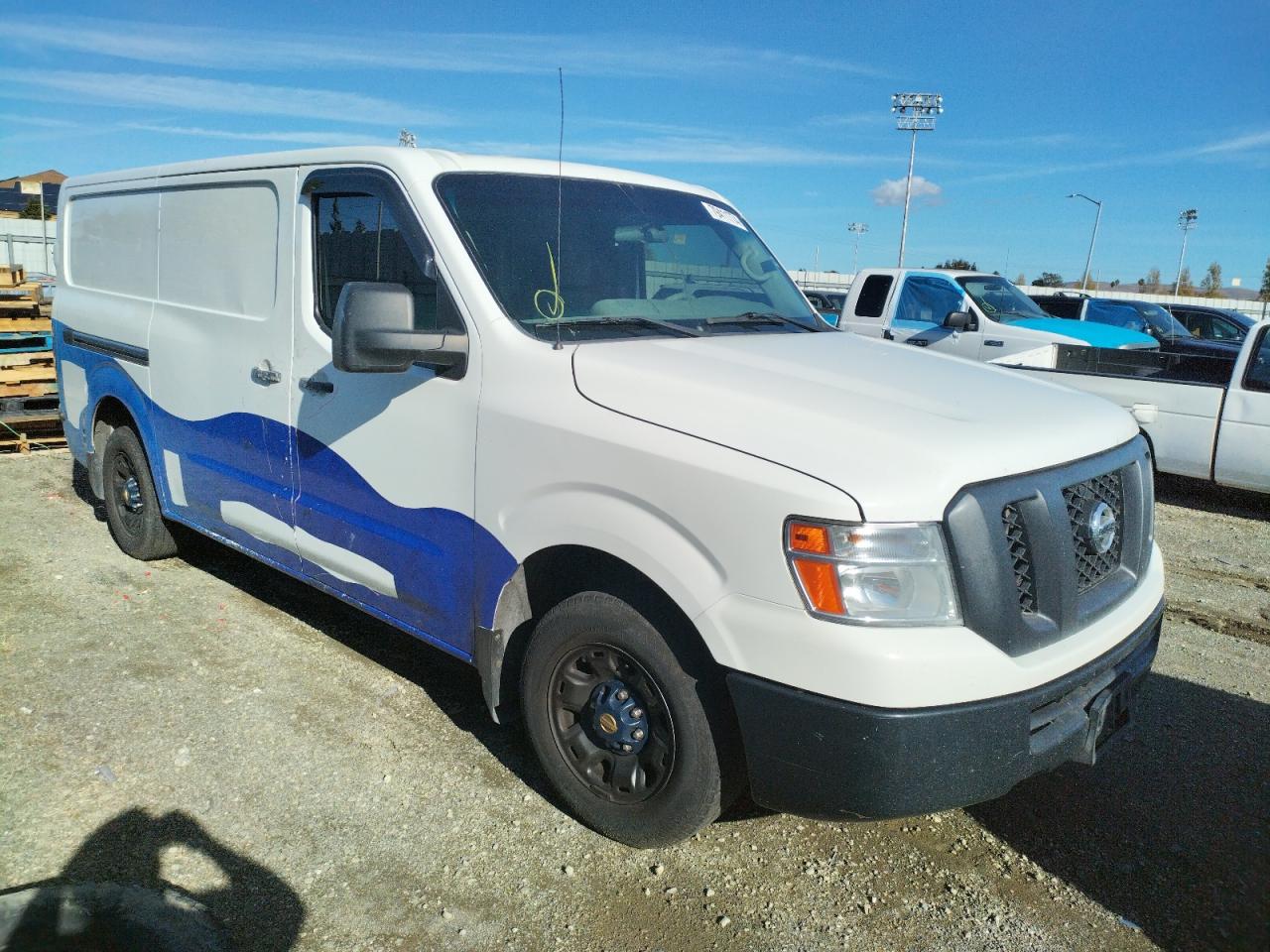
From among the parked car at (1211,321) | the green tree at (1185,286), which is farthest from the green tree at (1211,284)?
the parked car at (1211,321)

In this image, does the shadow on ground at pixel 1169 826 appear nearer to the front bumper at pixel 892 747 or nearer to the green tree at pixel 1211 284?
the front bumper at pixel 892 747

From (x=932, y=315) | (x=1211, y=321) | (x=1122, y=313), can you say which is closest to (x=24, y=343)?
(x=932, y=315)

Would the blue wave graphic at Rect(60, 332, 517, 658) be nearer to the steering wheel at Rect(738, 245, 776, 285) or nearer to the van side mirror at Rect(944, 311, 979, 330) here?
the steering wheel at Rect(738, 245, 776, 285)

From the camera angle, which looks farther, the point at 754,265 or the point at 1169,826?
the point at 754,265

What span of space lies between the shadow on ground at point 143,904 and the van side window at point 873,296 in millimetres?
10402

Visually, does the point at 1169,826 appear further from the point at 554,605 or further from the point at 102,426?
the point at 102,426

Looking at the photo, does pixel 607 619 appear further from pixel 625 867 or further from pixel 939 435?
pixel 939 435

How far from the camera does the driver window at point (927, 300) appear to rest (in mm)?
11617

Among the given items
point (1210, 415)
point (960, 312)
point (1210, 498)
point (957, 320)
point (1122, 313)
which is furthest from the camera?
point (1122, 313)

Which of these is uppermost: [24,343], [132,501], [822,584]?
[822,584]

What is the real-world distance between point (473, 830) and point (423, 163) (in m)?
2.29

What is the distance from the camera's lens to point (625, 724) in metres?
2.95

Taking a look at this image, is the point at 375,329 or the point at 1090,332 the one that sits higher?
the point at 375,329

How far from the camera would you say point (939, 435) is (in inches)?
102
